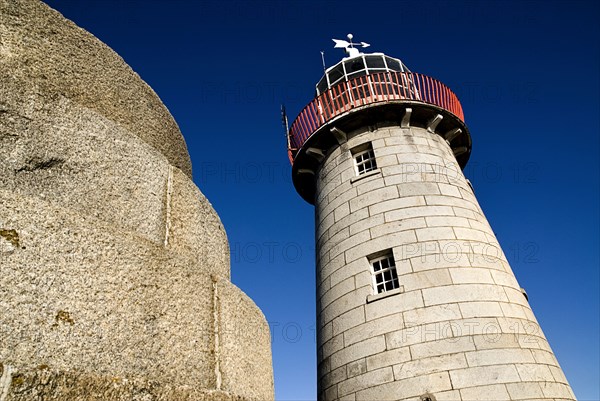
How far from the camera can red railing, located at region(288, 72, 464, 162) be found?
484 inches

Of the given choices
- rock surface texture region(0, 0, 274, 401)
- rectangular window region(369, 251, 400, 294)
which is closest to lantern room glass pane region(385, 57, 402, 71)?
rectangular window region(369, 251, 400, 294)

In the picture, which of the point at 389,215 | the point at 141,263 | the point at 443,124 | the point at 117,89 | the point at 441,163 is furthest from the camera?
the point at 443,124

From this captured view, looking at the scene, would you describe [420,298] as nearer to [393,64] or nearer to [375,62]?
[375,62]

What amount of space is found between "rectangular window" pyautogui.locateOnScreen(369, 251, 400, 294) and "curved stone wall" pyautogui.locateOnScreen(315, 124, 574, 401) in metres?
0.20

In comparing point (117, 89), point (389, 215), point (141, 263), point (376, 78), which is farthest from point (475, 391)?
point (376, 78)

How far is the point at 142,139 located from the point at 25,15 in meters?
1.26

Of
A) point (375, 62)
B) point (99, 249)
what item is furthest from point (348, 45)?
point (99, 249)

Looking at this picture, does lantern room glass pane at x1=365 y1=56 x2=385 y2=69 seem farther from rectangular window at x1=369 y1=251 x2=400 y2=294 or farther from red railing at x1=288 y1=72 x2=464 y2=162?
rectangular window at x1=369 y1=251 x2=400 y2=294

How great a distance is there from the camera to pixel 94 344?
221cm

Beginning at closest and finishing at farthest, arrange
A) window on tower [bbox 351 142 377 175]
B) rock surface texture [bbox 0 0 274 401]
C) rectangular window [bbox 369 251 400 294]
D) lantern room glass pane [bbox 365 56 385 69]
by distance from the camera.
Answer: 1. rock surface texture [bbox 0 0 274 401]
2. rectangular window [bbox 369 251 400 294]
3. window on tower [bbox 351 142 377 175]
4. lantern room glass pane [bbox 365 56 385 69]

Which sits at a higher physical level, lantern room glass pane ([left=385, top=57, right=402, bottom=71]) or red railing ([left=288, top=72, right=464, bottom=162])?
lantern room glass pane ([left=385, top=57, right=402, bottom=71])

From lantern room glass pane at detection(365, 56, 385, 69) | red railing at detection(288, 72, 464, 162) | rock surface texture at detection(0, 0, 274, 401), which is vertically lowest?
rock surface texture at detection(0, 0, 274, 401)

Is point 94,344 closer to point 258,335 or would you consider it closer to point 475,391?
point 258,335

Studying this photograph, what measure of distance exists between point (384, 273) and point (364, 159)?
3911mm
